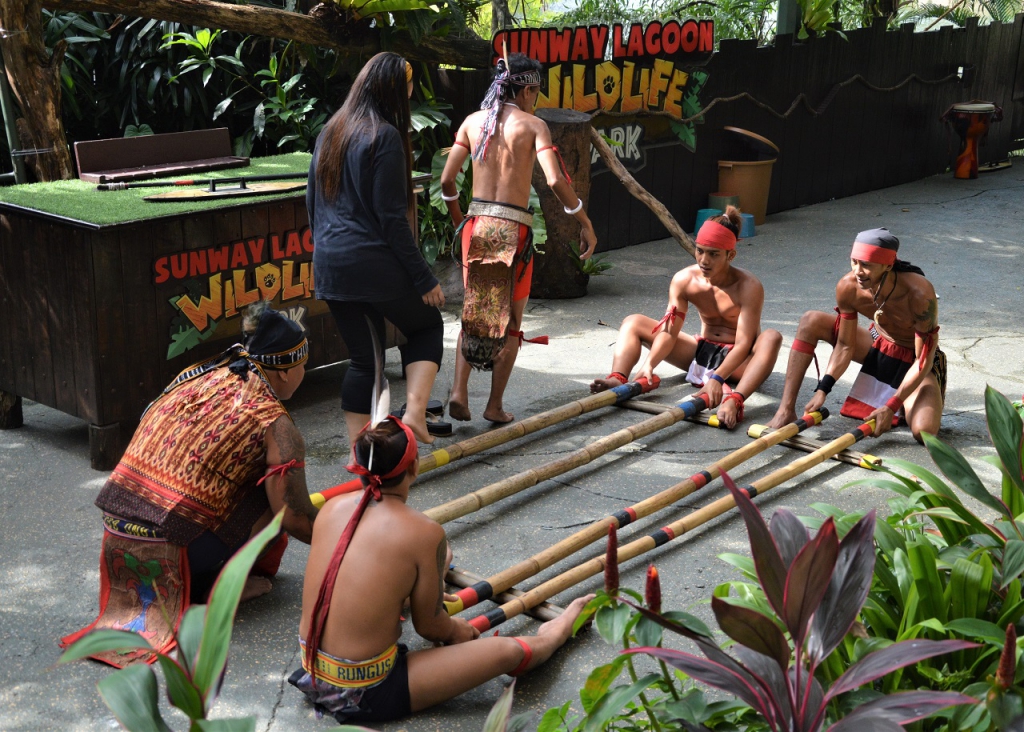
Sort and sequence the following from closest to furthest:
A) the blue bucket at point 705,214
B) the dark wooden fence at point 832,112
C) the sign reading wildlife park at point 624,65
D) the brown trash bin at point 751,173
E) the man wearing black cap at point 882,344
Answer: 1. the man wearing black cap at point 882,344
2. the sign reading wildlife park at point 624,65
3. the dark wooden fence at point 832,112
4. the blue bucket at point 705,214
5. the brown trash bin at point 751,173

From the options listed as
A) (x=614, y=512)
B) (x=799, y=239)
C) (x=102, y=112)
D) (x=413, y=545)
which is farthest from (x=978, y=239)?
(x=413, y=545)

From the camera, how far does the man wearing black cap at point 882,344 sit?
4992 mm

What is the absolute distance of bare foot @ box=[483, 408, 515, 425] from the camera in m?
5.43

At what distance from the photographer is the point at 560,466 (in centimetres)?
461

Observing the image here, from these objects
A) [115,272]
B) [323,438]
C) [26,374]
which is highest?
[115,272]

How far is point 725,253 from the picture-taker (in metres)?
5.55

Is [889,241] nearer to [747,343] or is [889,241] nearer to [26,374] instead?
[747,343]

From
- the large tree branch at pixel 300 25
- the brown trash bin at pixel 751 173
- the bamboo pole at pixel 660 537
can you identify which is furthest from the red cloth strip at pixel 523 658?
the brown trash bin at pixel 751 173

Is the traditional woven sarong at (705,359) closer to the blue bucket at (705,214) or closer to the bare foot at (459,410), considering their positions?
the bare foot at (459,410)

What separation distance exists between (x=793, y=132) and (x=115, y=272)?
822 cm

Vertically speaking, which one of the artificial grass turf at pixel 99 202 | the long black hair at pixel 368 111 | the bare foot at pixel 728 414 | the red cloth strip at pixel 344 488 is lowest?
the bare foot at pixel 728 414

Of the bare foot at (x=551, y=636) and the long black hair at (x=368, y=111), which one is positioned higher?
the long black hair at (x=368, y=111)

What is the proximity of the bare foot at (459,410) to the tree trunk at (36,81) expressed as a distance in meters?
2.67

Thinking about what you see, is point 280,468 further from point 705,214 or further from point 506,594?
point 705,214
